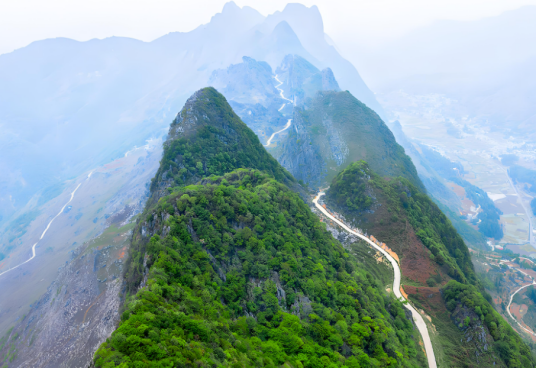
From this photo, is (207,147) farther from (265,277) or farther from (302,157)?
(302,157)

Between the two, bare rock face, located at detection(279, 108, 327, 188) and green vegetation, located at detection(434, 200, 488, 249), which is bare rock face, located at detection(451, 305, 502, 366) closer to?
bare rock face, located at detection(279, 108, 327, 188)

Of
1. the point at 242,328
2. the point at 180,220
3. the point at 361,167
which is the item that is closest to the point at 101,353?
the point at 242,328

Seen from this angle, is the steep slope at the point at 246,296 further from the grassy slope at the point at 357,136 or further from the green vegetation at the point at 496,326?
the grassy slope at the point at 357,136

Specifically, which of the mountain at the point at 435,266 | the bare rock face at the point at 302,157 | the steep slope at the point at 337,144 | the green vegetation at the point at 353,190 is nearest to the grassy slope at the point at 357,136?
the steep slope at the point at 337,144

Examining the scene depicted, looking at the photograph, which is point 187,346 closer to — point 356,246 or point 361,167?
point 356,246

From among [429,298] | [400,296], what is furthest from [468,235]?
[400,296]

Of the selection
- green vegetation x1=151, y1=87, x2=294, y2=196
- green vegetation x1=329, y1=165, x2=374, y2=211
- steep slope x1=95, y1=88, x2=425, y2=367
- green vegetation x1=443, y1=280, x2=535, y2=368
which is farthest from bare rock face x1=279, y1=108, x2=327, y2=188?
steep slope x1=95, y1=88, x2=425, y2=367

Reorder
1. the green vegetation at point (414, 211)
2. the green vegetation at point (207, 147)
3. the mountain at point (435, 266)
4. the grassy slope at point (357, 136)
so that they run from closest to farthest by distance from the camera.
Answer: the mountain at point (435, 266) → the green vegetation at point (207, 147) → the green vegetation at point (414, 211) → the grassy slope at point (357, 136)
